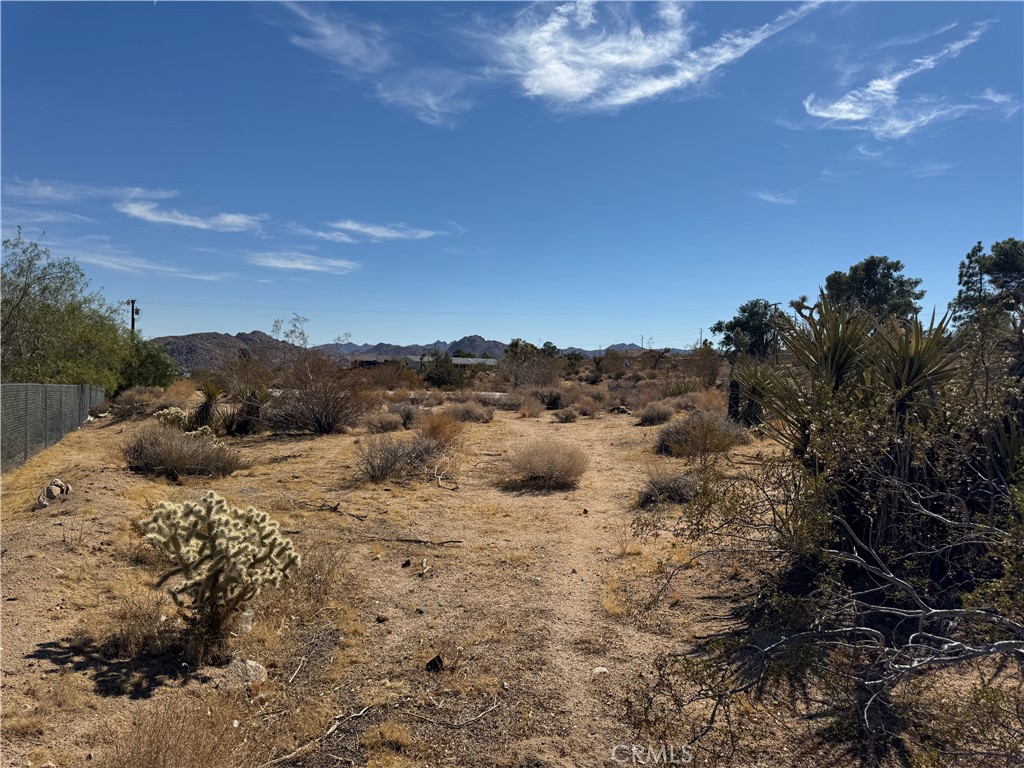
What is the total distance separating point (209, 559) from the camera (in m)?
4.98

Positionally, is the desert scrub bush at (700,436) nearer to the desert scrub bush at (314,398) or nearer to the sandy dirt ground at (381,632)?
the sandy dirt ground at (381,632)

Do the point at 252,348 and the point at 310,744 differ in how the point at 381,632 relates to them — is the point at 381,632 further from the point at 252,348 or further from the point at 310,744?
the point at 252,348

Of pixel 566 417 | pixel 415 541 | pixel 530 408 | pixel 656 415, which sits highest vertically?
pixel 656 415

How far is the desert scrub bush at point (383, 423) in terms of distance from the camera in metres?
19.7

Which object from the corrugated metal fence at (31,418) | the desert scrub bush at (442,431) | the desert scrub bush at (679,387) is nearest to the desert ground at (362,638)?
the corrugated metal fence at (31,418)

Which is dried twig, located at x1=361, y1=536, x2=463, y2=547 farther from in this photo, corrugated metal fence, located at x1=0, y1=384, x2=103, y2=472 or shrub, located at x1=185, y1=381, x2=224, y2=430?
shrub, located at x1=185, y1=381, x2=224, y2=430

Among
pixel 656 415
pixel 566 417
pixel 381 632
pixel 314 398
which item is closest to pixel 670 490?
pixel 381 632

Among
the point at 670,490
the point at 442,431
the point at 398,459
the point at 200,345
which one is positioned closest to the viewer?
the point at 670,490

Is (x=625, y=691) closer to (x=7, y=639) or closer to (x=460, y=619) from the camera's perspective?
(x=460, y=619)

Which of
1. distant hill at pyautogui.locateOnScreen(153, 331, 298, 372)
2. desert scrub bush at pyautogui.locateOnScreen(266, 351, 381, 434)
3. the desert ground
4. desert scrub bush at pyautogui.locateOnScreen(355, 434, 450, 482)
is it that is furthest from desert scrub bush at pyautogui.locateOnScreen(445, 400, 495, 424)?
distant hill at pyautogui.locateOnScreen(153, 331, 298, 372)

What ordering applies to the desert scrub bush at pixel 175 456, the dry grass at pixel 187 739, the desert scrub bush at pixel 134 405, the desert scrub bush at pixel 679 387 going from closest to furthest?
1. the dry grass at pixel 187 739
2. the desert scrub bush at pixel 175 456
3. the desert scrub bush at pixel 134 405
4. the desert scrub bush at pixel 679 387

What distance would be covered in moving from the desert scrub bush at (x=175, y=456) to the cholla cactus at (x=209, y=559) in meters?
7.13
